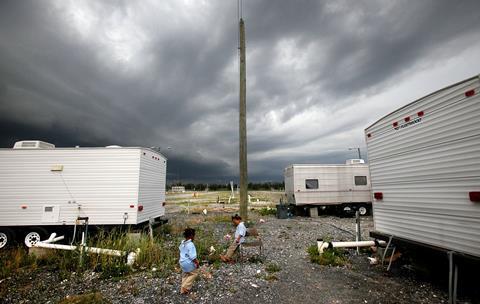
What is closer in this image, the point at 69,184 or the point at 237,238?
the point at 237,238

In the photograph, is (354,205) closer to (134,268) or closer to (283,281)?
(283,281)

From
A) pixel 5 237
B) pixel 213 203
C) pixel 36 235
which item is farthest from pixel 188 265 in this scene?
pixel 213 203

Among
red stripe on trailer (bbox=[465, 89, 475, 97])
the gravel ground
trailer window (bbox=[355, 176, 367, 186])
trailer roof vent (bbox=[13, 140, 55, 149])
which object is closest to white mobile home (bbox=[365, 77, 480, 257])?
red stripe on trailer (bbox=[465, 89, 475, 97])

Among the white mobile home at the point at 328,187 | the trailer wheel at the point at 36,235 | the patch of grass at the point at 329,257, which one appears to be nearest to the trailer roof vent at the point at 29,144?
the trailer wheel at the point at 36,235

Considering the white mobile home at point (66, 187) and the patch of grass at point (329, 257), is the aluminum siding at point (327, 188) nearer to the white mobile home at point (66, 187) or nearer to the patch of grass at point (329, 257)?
the patch of grass at point (329, 257)

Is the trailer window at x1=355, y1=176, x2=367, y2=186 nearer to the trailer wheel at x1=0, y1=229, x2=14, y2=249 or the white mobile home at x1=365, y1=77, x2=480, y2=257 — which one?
the white mobile home at x1=365, y1=77, x2=480, y2=257

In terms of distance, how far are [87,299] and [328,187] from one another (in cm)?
1660

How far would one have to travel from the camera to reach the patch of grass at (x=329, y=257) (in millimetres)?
7361

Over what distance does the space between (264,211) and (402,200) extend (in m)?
15.1

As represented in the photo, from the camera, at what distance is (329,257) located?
7.62m

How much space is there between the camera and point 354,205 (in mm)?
18844

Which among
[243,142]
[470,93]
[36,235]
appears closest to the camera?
[470,93]

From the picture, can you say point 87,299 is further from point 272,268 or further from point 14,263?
point 272,268

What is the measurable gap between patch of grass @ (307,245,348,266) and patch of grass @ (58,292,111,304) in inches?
221
